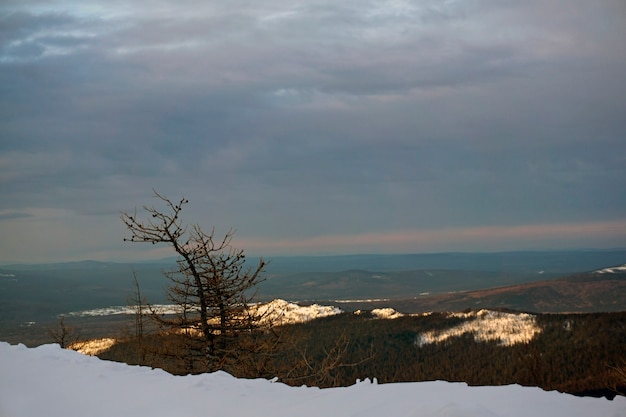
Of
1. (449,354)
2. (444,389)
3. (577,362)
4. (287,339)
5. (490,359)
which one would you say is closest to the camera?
(444,389)

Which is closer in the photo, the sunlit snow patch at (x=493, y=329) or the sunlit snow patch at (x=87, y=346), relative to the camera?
the sunlit snow patch at (x=87, y=346)

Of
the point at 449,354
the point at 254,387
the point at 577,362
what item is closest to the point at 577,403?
the point at 254,387

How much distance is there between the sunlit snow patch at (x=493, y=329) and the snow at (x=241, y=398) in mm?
86327

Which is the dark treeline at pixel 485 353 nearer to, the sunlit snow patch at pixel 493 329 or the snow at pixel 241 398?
the sunlit snow patch at pixel 493 329

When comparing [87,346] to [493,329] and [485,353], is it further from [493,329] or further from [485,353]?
[493,329]

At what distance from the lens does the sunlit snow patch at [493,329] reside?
297 feet

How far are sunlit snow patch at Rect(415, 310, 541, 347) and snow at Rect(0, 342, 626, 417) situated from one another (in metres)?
86.3

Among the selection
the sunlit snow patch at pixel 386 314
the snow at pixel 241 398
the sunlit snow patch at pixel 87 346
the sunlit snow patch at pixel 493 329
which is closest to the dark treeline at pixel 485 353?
the sunlit snow patch at pixel 493 329

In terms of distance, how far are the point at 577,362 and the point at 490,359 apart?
473 inches

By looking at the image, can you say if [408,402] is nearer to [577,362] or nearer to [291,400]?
[291,400]

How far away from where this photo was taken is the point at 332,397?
8070 mm

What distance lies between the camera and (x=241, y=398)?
27.1ft

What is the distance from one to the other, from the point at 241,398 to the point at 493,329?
9385 centimetres

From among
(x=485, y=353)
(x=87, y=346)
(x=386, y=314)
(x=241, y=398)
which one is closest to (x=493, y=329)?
(x=485, y=353)
